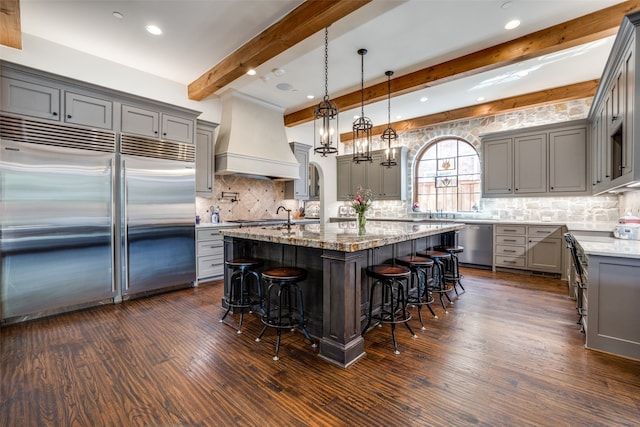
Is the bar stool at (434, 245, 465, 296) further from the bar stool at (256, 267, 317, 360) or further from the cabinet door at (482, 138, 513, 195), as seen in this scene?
the bar stool at (256, 267, 317, 360)

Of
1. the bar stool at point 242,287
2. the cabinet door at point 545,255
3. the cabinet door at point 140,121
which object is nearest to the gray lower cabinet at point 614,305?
the cabinet door at point 545,255

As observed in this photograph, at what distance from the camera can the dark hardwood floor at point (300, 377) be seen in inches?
67.4

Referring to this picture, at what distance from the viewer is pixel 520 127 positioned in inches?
225

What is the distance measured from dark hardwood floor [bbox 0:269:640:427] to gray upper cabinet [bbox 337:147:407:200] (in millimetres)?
4433

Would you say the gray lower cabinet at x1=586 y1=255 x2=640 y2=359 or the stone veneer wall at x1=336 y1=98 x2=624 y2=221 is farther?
the stone veneer wall at x1=336 y1=98 x2=624 y2=221

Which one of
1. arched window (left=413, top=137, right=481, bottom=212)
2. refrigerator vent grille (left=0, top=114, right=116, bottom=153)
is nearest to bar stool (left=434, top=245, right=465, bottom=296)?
arched window (left=413, top=137, right=481, bottom=212)

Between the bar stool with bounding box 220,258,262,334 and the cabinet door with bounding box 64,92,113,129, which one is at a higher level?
the cabinet door with bounding box 64,92,113,129

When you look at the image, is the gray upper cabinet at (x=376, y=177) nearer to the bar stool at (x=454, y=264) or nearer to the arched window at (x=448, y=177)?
the arched window at (x=448, y=177)

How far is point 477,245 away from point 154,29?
6.28 metres

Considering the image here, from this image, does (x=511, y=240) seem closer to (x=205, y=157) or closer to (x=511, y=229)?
(x=511, y=229)

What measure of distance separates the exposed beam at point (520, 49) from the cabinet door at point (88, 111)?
3893 mm

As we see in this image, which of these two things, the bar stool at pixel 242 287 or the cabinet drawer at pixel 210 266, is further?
the cabinet drawer at pixel 210 266

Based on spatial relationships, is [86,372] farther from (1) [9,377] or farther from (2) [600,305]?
(2) [600,305]

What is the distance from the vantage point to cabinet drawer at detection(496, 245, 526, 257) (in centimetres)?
516
